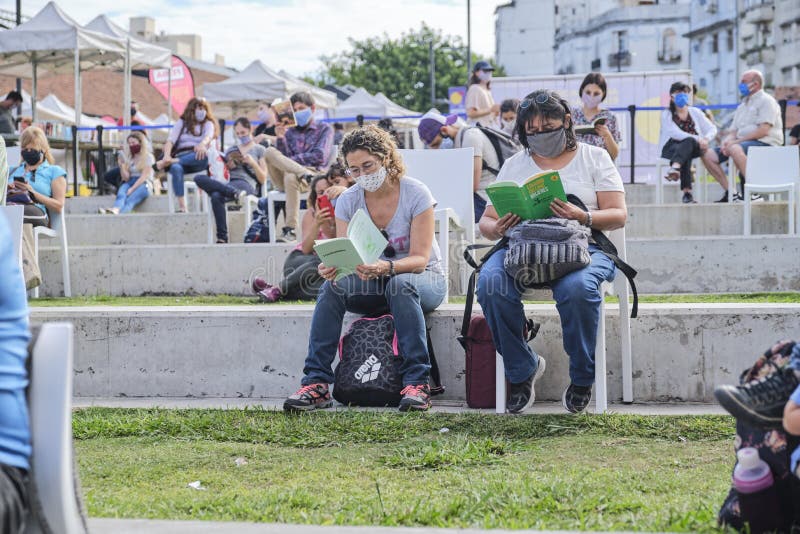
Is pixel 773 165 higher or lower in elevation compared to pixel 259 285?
higher

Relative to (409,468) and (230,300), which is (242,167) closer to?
(230,300)

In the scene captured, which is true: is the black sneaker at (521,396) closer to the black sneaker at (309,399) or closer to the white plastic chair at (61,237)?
the black sneaker at (309,399)

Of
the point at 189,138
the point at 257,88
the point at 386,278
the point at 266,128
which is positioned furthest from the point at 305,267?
the point at 257,88

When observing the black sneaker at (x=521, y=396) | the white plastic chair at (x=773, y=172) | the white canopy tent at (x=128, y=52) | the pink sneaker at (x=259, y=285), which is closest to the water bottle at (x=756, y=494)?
the black sneaker at (x=521, y=396)

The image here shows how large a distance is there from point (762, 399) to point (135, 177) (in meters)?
11.6

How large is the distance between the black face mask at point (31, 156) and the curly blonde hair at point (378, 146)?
4.18 meters

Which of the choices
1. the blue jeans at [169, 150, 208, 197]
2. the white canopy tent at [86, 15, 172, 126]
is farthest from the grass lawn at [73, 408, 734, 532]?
the white canopy tent at [86, 15, 172, 126]

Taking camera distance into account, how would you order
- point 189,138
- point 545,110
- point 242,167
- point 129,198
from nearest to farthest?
point 545,110
point 242,167
point 189,138
point 129,198

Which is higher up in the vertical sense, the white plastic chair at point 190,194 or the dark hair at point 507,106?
the dark hair at point 507,106

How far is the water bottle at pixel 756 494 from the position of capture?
2969 millimetres

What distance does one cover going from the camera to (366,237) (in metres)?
5.57

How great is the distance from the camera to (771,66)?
7150 centimetres

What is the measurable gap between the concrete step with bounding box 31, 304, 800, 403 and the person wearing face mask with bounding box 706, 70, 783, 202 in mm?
A: 5607

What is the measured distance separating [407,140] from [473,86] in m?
1.98
